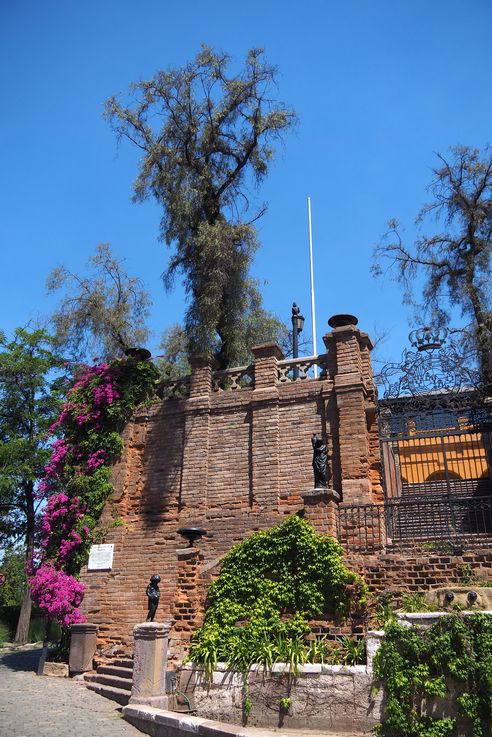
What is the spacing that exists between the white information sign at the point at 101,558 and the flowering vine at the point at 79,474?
0.31 m

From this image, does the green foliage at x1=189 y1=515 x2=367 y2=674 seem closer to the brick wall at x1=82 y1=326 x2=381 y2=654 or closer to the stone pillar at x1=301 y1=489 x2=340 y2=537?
the stone pillar at x1=301 y1=489 x2=340 y2=537

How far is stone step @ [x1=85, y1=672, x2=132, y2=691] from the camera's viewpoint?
33.0 feet

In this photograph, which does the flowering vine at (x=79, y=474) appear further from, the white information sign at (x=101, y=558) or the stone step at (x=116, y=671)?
the stone step at (x=116, y=671)

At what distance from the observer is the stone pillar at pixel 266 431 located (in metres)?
12.7

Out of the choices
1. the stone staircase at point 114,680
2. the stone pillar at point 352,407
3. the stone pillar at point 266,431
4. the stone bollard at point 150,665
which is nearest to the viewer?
the stone bollard at point 150,665

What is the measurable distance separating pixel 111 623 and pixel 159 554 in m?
1.62

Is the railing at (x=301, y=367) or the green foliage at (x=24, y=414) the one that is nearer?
the railing at (x=301, y=367)

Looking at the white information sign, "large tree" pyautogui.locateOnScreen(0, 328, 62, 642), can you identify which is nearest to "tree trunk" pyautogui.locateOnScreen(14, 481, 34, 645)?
"large tree" pyautogui.locateOnScreen(0, 328, 62, 642)

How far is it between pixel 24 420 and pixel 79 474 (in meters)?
6.56

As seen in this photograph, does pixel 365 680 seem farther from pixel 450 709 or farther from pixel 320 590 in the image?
pixel 320 590

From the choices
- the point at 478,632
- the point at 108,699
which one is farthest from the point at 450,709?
the point at 108,699

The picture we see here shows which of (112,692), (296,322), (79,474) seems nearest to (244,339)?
(296,322)

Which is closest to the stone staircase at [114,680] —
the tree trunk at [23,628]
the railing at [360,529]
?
the railing at [360,529]

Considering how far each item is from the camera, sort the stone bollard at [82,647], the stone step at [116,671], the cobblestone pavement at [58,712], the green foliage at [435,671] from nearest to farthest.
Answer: the green foliage at [435,671] < the cobblestone pavement at [58,712] < the stone step at [116,671] < the stone bollard at [82,647]
